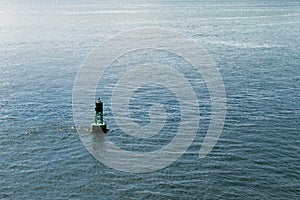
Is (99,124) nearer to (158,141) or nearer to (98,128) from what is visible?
(98,128)

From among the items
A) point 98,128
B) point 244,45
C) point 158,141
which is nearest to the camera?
point 158,141

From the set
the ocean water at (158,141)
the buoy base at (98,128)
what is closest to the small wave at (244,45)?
the ocean water at (158,141)

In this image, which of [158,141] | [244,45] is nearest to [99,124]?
[158,141]

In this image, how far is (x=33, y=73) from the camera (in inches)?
2554

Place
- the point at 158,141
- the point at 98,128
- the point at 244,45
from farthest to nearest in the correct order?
the point at 244,45 < the point at 98,128 < the point at 158,141

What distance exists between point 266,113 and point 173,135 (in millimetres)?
11202

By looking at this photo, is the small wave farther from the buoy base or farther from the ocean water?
the buoy base

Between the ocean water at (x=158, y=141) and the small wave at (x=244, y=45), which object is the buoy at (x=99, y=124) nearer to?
the ocean water at (x=158, y=141)

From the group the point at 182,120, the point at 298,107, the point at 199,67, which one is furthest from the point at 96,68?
the point at 298,107

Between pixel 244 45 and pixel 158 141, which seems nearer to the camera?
pixel 158 141

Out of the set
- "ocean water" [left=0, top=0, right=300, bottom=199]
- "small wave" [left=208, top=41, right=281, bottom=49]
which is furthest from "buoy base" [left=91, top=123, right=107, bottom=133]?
"small wave" [left=208, top=41, right=281, bottom=49]

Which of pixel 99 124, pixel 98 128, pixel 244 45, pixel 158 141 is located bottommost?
pixel 158 141

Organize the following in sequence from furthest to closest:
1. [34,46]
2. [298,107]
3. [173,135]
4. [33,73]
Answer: [34,46], [33,73], [298,107], [173,135]

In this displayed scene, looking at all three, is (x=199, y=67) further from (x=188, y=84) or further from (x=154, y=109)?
(x=154, y=109)
